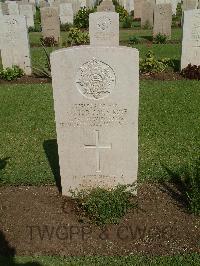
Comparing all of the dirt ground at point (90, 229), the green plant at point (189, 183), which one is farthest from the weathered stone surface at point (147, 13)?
the dirt ground at point (90, 229)

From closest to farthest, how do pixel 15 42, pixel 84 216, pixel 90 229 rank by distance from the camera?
pixel 90 229 → pixel 84 216 → pixel 15 42

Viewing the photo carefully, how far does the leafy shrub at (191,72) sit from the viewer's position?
34.6ft

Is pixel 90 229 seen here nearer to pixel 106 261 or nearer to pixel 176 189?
pixel 106 261

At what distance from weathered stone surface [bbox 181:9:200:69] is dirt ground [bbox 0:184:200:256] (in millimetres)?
6777

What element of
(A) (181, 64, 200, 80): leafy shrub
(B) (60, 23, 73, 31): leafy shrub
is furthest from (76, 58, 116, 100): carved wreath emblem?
(B) (60, 23, 73, 31): leafy shrub

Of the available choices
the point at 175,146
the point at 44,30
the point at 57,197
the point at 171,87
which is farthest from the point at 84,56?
the point at 44,30

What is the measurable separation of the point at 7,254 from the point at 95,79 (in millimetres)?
2169

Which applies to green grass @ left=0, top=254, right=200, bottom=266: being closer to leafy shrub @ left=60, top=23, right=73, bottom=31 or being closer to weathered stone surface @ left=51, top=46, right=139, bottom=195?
weathered stone surface @ left=51, top=46, right=139, bottom=195

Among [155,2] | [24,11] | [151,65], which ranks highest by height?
[155,2]

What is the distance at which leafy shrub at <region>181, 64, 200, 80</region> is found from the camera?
34.6 ft

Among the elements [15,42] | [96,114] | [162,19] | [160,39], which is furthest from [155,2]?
[96,114]

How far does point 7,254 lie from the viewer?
404cm

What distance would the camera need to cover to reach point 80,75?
4.27m

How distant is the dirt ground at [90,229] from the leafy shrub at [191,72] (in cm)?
624
